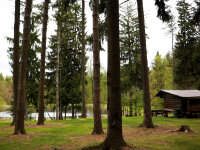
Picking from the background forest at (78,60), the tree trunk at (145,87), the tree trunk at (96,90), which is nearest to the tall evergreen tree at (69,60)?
the background forest at (78,60)

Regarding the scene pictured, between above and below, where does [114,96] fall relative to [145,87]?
below

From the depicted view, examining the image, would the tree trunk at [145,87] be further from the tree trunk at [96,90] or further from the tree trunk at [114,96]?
the tree trunk at [114,96]

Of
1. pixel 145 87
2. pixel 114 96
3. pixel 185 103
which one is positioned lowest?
pixel 185 103

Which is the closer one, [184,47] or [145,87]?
[145,87]

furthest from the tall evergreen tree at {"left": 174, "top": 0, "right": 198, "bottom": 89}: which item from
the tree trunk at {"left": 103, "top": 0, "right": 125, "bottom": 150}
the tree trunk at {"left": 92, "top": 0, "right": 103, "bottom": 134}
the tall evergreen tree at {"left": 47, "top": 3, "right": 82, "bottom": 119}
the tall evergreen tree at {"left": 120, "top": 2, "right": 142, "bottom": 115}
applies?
the tree trunk at {"left": 103, "top": 0, "right": 125, "bottom": 150}

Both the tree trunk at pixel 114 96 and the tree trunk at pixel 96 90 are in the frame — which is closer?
the tree trunk at pixel 114 96

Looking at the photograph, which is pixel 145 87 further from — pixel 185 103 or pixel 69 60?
pixel 69 60

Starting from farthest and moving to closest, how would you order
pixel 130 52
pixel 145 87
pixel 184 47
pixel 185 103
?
1. pixel 184 47
2. pixel 130 52
3. pixel 185 103
4. pixel 145 87

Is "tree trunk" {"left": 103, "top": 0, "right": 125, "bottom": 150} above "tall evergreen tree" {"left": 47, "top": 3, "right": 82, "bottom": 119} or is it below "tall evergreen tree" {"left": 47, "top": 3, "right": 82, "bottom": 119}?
below

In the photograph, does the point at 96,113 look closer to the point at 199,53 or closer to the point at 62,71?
the point at 199,53

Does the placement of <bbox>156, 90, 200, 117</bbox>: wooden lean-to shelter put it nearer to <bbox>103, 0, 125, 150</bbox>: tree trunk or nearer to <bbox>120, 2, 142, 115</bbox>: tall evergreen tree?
<bbox>120, 2, 142, 115</bbox>: tall evergreen tree

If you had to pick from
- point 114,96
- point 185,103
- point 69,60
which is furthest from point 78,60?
point 114,96

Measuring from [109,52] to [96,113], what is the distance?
439cm

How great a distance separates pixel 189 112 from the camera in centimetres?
2022
